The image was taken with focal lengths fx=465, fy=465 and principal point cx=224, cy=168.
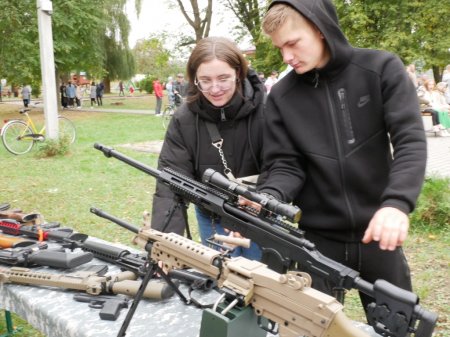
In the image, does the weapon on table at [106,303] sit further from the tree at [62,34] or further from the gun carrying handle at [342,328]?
the tree at [62,34]

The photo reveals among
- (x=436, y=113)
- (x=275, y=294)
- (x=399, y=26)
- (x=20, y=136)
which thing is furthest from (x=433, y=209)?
(x=399, y=26)

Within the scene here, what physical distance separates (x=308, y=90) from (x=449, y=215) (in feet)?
14.1

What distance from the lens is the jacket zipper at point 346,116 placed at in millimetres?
2025

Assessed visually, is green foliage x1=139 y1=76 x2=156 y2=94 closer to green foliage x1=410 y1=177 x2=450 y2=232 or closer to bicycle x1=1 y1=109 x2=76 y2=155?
bicycle x1=1 y1=109 x2=76 y2=155

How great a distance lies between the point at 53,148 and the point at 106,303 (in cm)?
935

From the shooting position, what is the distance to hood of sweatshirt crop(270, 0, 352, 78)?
1.90m

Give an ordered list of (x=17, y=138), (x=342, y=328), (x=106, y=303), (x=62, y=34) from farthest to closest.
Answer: (x=62, y=34) → (x=17, y=138) → (x=106, y=303) → (x=342, y=328)

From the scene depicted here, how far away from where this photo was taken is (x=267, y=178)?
7.49 feet

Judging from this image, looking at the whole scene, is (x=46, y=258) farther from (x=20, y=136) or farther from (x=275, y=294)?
(x=20, y=136)

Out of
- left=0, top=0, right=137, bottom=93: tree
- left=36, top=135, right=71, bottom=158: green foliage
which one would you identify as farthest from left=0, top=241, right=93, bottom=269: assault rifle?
left=0, top=0, right=137, bottom=93: tree

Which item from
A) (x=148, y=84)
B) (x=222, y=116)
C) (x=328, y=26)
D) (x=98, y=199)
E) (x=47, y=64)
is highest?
(x=47, y=64)

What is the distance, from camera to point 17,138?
37.6 feet

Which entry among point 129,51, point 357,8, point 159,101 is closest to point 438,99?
point 357,8

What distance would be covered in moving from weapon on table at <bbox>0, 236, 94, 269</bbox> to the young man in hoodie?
133cm
